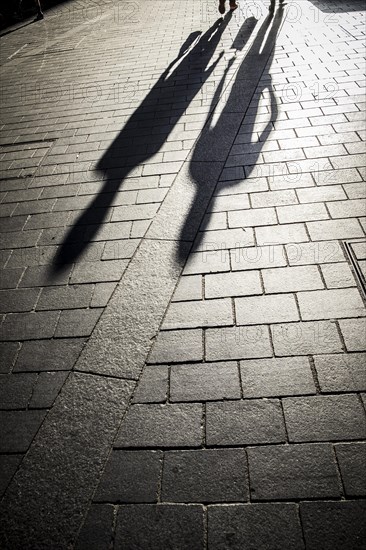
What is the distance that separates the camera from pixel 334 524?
60.6 inches

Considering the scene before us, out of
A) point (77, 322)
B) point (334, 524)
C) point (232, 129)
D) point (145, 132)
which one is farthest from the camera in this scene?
point (145, 132)

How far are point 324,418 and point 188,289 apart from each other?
51.2 inches

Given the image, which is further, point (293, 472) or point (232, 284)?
point (232, 284)

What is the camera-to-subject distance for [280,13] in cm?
873

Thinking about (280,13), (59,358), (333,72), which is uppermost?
(280,13)

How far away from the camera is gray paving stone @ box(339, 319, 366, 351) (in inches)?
84.4

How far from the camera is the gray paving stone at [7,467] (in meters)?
1.81

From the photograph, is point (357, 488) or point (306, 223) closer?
point (357, 488)

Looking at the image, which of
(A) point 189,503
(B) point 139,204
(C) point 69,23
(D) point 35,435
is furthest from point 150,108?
(C) point 69,23

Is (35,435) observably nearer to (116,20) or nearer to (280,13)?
(280,13)

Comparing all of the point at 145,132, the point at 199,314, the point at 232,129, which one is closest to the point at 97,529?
the point at 199,314

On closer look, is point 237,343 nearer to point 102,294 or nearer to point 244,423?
point 244,423

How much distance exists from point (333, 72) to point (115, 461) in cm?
640

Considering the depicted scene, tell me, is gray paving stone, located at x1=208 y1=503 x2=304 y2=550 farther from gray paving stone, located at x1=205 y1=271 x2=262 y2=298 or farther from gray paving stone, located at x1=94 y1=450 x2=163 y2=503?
gray paving stone, located at x1=205 y1=271 x2=262 y2=298
